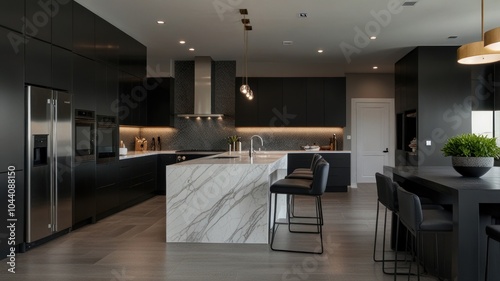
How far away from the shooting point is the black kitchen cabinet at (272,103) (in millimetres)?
8906

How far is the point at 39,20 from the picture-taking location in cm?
414

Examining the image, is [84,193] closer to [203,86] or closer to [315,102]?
[203,86]

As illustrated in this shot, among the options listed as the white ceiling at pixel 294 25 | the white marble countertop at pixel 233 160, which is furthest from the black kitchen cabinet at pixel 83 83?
the white marble countertop at pixel 233 160

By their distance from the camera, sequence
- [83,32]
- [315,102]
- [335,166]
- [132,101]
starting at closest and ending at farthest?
[83,32] < [132,101] < [335,166] < [315,102]

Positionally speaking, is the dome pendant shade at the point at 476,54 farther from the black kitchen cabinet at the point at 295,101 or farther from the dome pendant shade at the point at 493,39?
the black kitchen cabinet at the point at 295,101

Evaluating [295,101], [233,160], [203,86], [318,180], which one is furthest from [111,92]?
[295,101]

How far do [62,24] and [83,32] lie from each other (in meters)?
0.46

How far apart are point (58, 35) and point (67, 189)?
1.76 meters

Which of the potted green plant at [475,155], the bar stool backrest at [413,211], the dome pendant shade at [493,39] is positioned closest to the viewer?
the bar stool backrest at [413,211]

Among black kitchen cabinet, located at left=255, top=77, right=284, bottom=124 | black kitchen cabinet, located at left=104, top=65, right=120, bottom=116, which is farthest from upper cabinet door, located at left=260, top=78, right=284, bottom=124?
black kitchen cabinet, located at left=104, top=65, right=120, bottom=116

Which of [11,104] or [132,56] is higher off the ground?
[132,56]

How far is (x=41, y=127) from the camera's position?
4105 mm

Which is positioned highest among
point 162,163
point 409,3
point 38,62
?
point 409,3

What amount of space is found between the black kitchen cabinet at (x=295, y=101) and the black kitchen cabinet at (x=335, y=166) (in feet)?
2.68
